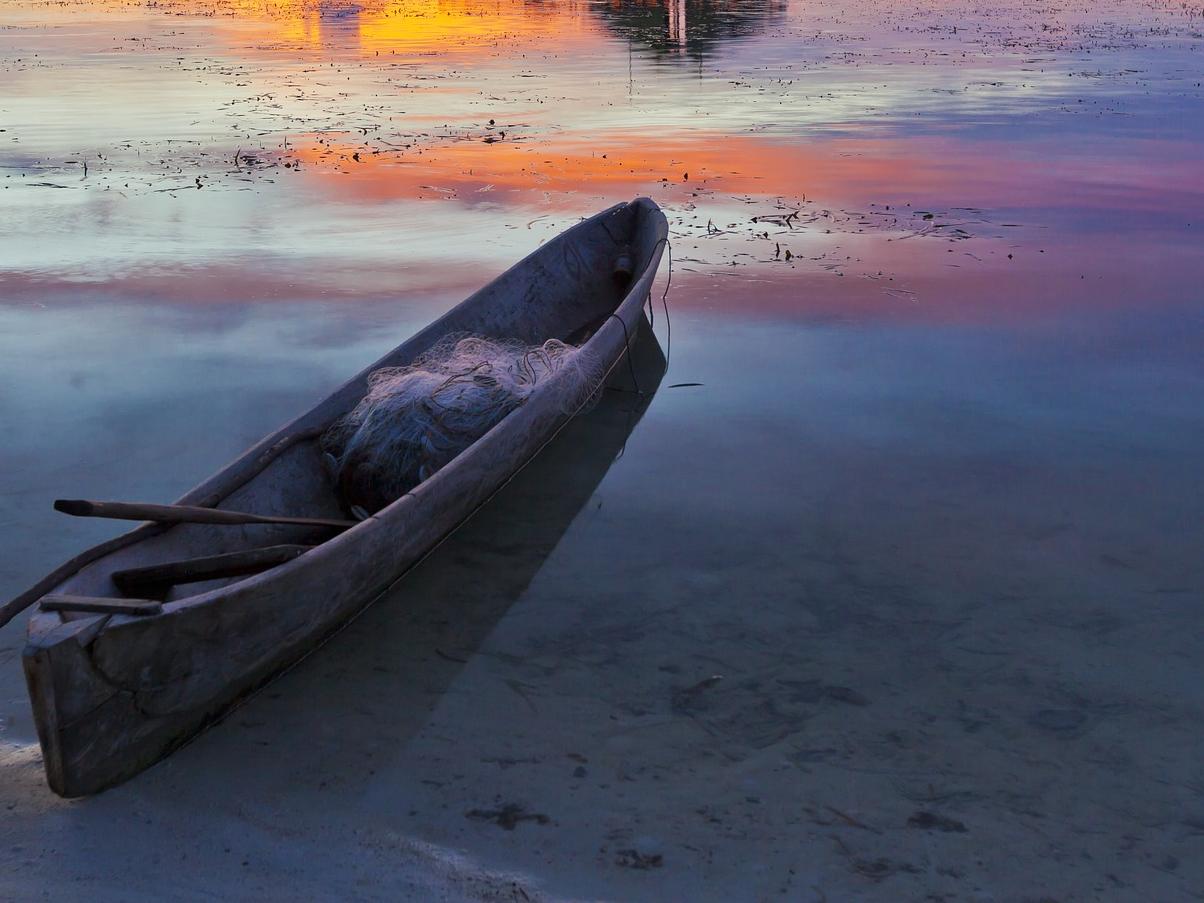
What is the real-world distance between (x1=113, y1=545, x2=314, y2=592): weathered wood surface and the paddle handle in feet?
0.51

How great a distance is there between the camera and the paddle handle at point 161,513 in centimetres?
356

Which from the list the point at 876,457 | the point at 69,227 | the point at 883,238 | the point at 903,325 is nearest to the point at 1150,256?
the point at 883,238

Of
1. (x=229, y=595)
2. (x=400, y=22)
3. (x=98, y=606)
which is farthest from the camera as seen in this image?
(x=400, y=22)

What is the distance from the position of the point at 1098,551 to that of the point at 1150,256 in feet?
17.1

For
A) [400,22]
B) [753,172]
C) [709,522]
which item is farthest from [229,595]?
[400,22]

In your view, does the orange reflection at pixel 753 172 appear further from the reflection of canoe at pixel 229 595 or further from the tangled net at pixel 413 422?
the reflection of canoe at pixel 229 595

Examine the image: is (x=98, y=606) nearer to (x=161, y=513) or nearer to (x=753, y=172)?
(x=161, y=513)

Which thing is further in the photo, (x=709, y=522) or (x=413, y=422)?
(x=709, y=522)

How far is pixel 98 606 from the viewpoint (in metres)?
3.21

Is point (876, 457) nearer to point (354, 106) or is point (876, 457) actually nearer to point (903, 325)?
point (903, 325)

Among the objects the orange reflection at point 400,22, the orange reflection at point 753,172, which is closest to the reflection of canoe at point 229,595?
the orange reflection at point 753,172

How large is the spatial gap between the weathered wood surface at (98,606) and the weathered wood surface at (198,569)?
1.59ft

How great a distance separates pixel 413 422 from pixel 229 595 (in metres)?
1.74

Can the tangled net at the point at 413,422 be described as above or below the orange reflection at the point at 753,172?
below
